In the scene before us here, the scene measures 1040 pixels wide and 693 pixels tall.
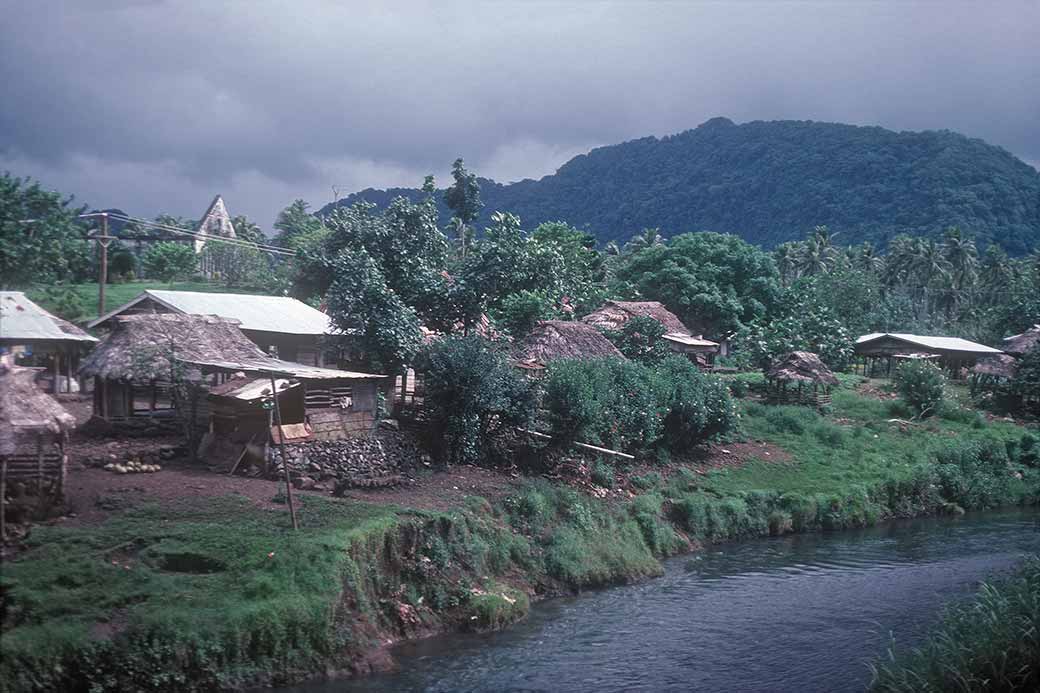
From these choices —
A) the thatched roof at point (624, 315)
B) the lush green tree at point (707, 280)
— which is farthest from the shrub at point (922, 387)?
the lush green tree at point (707, 280)

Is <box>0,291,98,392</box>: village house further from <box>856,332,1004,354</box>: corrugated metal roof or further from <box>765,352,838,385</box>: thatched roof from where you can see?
<box>856,332,1004,354</box>: corrugated metal roof

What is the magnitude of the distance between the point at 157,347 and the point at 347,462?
586 cm

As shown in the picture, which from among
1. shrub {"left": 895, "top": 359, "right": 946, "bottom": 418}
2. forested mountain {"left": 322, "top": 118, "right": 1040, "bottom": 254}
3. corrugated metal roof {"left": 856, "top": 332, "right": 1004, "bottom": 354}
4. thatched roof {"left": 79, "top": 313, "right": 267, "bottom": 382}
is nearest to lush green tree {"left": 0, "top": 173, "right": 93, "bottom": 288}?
thatched roof {"left": 79, "top": 313, "right": 267, "bottom": 382}

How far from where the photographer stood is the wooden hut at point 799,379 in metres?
39.1

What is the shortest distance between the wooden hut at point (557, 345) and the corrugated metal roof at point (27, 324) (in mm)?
13380

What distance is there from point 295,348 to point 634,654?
734 inches

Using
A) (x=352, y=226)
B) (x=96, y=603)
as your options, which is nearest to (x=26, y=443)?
(x=96, y=603)

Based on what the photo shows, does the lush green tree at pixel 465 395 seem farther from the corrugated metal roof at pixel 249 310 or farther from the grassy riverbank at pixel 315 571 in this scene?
the corrugated metal roof at pixel 249 310

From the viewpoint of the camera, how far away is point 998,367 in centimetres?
4528

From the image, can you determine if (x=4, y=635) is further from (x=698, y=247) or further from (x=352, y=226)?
(x=698, y=247)

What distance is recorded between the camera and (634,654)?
57.6 feet

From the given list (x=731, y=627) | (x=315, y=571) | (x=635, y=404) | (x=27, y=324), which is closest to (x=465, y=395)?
(x=635, y=404)

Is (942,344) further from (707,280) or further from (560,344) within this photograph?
(560,344)

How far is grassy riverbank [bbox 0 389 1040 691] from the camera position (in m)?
13.7
